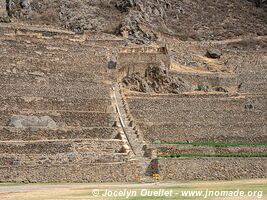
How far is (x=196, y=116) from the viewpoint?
141ft

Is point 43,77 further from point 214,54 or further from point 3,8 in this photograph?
point 214,54

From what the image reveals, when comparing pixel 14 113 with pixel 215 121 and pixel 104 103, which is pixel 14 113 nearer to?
pixel 104 103

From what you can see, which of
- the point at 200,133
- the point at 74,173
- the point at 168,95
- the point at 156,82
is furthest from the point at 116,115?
the point at 156,82

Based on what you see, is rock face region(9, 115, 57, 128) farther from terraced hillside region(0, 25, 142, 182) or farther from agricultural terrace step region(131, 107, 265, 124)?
agricultural terrace step region(131, 107, 265, 124)

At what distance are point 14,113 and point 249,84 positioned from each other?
76.8ft

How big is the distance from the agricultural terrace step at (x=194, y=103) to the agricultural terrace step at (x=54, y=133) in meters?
6.05

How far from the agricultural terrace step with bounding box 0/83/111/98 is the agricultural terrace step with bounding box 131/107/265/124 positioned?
9.15 ft

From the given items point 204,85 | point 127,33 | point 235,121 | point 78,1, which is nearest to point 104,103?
point 235,121

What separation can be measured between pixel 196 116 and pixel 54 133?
10400mm

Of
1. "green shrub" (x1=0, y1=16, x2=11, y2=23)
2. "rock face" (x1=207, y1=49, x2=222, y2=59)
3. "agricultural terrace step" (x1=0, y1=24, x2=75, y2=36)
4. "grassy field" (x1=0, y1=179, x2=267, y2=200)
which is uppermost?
"grassy field" (x1=0, y1=179, x2=267, y2=200)

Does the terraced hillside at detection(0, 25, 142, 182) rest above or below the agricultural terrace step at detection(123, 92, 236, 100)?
above

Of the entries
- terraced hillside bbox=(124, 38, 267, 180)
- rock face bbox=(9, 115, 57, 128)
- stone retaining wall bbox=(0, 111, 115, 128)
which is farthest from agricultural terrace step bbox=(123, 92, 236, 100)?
rock face bbox=(9, 115, 57, 128)

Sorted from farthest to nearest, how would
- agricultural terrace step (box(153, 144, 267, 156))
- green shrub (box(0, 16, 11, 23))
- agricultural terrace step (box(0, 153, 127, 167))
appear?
green shrub (box(0, 16, 11, 23)), agricultural terrace step (box(153, 144, 267, 156)), agricultural terrace step (box(0, 153, 127, 167))

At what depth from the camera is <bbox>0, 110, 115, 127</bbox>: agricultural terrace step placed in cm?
3866
